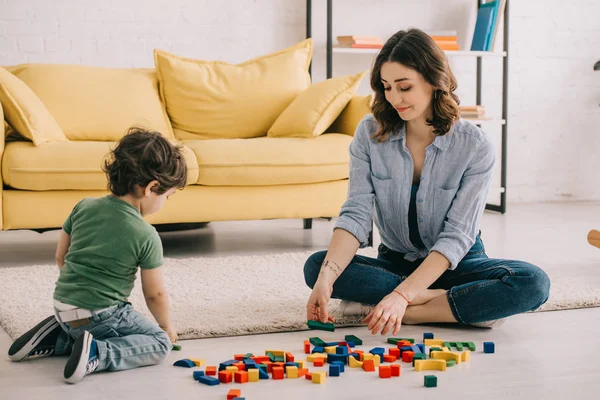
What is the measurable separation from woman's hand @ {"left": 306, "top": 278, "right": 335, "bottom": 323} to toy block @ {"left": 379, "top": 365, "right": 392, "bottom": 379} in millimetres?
303

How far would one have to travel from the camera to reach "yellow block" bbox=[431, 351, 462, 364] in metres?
1.97

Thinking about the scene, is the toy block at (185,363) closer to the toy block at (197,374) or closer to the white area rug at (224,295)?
the toy block at (197,374)

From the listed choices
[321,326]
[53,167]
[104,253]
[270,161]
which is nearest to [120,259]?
[104,253]

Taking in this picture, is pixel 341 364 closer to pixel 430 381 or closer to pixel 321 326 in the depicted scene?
pixel 430 381

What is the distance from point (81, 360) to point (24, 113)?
179 cm

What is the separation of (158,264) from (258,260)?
1.36 metres

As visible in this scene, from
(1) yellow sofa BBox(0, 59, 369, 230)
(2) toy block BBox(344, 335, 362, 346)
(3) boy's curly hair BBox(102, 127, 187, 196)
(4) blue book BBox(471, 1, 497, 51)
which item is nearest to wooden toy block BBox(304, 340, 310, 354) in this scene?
(2) toy block BBox(344, 335, 362, 346)

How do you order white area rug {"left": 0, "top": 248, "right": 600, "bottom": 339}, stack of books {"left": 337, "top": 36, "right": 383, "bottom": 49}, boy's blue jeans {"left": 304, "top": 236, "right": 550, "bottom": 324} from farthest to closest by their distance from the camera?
1. stack of books {"left": 337, "top": 36, "right": 383, "bottom": 49}
2. white area rug {"left": 0, "top": 248, "right": 600, "bottom": 339}
3. boy's blue jeans {"left": 304, "top": 236, "right": 550, "bottom": 324}

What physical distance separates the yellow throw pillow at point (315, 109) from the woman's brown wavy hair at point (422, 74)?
1383 mm

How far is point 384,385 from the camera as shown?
71.2 inches

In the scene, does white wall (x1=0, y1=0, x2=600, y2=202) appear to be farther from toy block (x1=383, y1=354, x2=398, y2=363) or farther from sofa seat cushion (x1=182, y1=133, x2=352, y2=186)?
toy block (x1=383, y1=354, x2=398, y2=363)

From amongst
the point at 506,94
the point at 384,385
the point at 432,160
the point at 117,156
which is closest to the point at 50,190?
the point at 117,156

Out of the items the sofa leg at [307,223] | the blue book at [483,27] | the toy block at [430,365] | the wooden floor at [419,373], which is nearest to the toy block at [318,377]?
the wooden floor at [419,373]

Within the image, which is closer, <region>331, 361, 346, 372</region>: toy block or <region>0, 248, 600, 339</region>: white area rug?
<region>331, 361, 346, 372</region>: toy block
